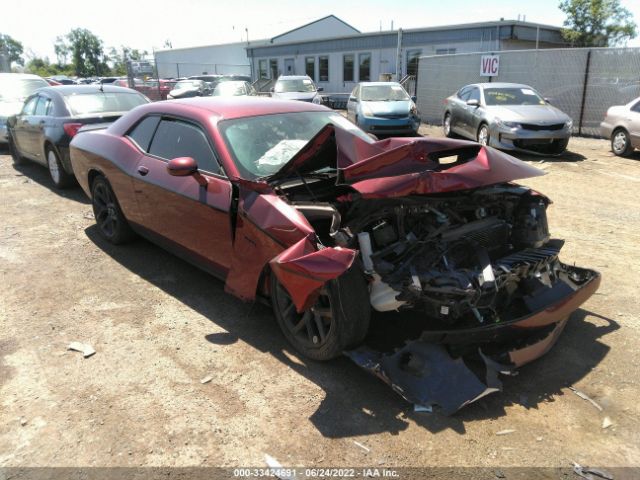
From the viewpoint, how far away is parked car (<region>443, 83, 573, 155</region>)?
1024cm

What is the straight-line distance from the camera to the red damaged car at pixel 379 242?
2881 mm

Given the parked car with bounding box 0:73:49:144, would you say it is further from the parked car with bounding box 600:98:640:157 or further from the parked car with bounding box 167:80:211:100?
the parked car with bounding box 600:98:640:157

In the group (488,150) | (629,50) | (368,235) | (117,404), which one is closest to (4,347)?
(117,404)

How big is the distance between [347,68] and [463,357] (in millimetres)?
29486

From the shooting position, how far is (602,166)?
966 centimetres

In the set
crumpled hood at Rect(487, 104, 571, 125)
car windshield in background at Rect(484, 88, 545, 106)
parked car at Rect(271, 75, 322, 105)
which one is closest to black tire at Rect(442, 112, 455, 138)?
car windshield in background at Rect(484, 88, 545, 106)

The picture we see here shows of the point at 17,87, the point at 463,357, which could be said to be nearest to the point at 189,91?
the point at 17,87

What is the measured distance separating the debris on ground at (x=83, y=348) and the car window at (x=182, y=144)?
1.58 metres

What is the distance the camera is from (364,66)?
29219mm

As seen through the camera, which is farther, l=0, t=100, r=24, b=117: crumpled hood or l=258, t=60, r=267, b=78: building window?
l=258, t=60, r=267, b=78: building window

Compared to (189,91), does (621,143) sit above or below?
below

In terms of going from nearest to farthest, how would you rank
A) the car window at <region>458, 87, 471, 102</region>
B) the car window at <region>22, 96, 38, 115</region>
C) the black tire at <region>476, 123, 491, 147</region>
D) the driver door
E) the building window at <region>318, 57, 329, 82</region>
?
the driver door, the car window at <region>22, 96, 38, 115</region>, the black tire at <region>476, 123, 491, 147</region>, the car window at <region>458, 87, 471, 102</region>, the building window at <region>318, 57, 329, 82</region>

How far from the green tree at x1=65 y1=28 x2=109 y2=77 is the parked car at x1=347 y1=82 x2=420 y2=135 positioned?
6181 centimetres

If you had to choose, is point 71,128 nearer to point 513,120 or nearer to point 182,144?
point 182,144
